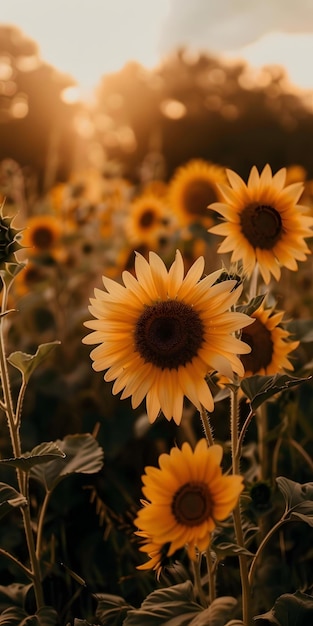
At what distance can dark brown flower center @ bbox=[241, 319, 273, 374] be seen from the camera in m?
1.64

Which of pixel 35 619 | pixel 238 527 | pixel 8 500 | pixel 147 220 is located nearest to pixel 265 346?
pixel 238 527

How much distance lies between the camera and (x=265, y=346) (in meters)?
1.65

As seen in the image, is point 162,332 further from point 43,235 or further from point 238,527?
point 43,235

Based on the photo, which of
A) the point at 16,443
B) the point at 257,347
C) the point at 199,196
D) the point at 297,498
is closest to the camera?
the point at 297,498

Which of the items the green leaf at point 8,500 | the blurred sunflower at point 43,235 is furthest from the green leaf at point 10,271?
the blurred sunflower at point 43,235

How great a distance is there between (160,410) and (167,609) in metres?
0.66

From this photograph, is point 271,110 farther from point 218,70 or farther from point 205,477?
point 205,477

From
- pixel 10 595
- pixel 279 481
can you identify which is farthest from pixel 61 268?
pixel 279 481

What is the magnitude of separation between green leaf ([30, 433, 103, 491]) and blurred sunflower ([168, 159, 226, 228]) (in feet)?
6.25

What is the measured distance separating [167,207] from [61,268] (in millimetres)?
729

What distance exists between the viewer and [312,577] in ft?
6.60

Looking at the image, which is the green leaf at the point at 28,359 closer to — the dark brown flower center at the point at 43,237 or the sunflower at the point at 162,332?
the sunflower at the point at 162,332

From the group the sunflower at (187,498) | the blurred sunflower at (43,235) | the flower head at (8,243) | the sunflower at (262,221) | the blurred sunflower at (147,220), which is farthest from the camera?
the blurred sunflower at (147,220)

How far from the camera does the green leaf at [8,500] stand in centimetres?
138
